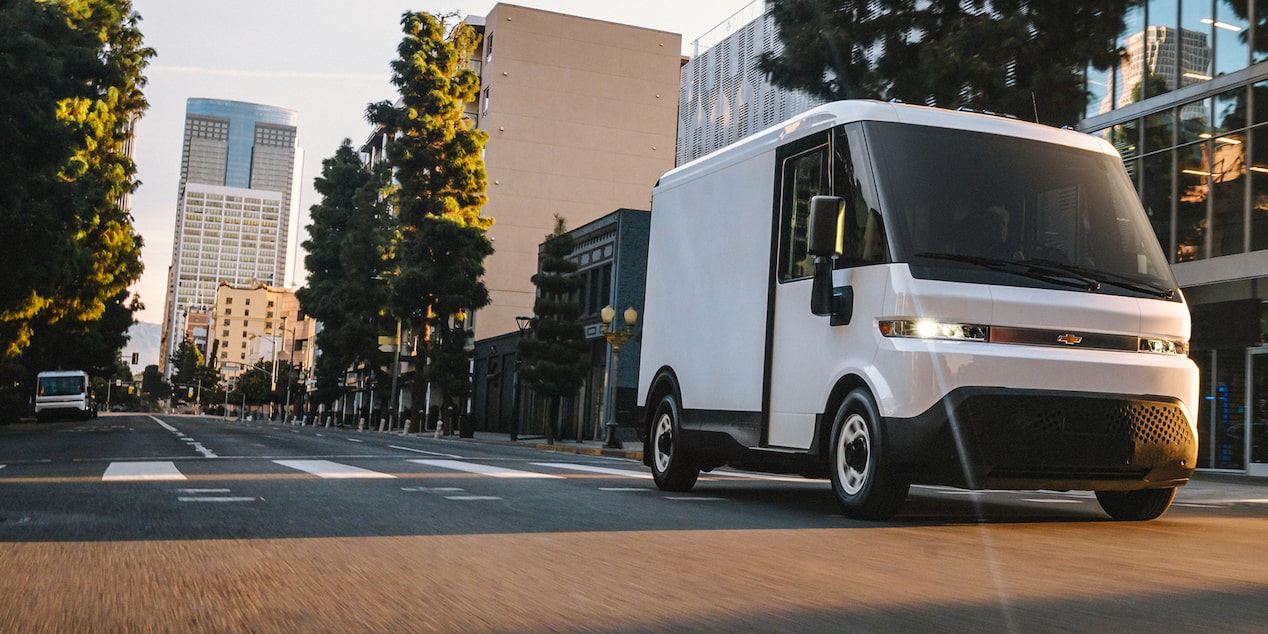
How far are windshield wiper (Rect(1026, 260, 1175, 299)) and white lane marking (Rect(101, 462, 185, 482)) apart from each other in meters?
7.10

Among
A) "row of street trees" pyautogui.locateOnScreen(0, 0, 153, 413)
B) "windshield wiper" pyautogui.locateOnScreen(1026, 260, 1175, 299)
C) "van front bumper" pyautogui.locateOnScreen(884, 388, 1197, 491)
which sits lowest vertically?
"van front bumper" pyautogui.locateOnScreen(884, 388, 1197, 491)

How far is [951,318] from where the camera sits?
23.5 feet

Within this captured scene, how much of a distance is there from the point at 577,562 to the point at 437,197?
42.5 metres

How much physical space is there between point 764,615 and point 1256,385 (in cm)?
1884

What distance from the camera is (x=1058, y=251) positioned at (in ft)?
25.2

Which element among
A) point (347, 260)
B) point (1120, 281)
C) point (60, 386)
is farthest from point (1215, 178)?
point (60, 386)

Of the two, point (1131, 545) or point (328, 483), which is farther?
point (328, 483)

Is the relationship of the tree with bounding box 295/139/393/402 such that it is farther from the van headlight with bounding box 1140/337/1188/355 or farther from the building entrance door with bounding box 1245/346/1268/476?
the van headlight with bounding box 1140/337/1188/355

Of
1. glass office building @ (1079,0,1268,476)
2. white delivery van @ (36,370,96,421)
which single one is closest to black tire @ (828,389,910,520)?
glass office building @ (1079,0,1268,476)

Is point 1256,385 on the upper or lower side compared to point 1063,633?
upper

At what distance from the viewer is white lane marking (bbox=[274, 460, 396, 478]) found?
1063cm

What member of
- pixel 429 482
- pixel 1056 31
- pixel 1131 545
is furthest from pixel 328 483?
pixel 1056 31

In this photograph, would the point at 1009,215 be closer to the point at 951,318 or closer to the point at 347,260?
the point at 951,318

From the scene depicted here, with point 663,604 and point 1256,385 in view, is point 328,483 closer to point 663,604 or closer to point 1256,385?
point 663,604
